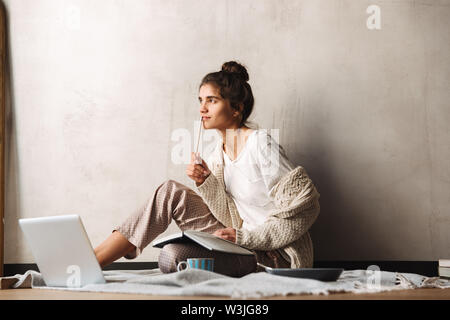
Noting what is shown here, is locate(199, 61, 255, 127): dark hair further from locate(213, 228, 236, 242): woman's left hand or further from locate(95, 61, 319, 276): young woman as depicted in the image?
locate(213, 228, 236, 242): woman's left hand

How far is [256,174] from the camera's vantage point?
191 centimetres

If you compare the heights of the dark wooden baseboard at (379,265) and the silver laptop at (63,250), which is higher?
the silver laptop at (63,250)

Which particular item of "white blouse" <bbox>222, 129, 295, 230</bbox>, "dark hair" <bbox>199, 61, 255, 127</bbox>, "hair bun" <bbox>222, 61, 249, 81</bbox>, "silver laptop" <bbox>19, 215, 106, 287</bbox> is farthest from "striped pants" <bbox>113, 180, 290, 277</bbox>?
"hair bun" <bbox>222, 61, 249, 81</bbox>

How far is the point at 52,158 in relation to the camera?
7.44 feet

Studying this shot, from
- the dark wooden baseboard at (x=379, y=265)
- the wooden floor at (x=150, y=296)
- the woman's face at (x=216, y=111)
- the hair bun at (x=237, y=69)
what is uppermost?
the hair bun at (x=237, y=69)

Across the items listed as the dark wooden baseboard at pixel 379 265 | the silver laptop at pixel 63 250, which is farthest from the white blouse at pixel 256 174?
the silver laptop at pixel 63 250

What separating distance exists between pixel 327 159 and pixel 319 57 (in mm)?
478

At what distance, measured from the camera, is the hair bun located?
6.85 feet

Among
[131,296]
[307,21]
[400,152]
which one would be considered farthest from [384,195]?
[131,296]

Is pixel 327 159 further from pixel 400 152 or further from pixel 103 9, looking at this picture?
pixel 103 9

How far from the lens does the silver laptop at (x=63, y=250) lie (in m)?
1.33

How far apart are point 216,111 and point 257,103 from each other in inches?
15.0

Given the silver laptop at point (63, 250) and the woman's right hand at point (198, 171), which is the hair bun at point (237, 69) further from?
the silver laptop at point (63, 250)

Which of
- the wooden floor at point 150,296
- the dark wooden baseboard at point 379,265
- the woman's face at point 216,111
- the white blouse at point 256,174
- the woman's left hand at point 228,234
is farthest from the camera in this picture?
the dark wooden baseboard at point 379,265
